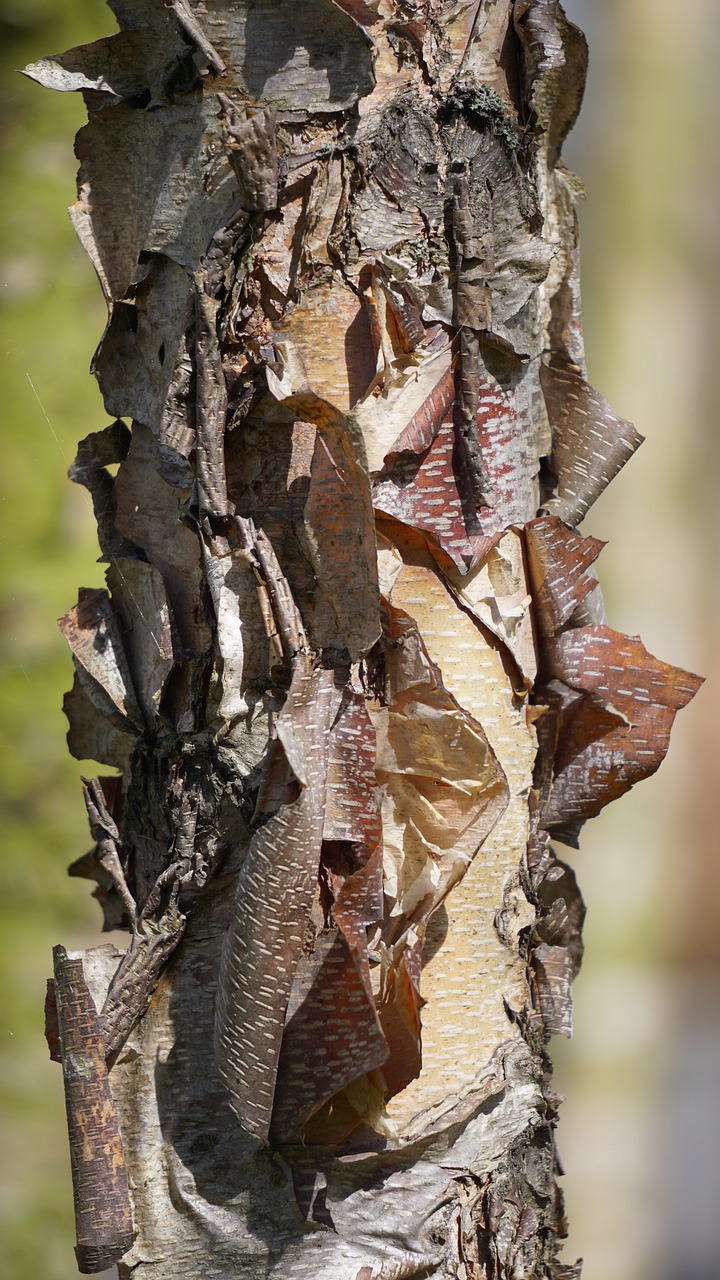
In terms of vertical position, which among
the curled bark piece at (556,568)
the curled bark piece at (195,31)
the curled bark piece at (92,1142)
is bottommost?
the curled bark piece at (92,1142)

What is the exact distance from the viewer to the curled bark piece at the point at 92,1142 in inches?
17.2

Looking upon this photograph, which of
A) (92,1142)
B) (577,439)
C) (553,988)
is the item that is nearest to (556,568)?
(577,439)

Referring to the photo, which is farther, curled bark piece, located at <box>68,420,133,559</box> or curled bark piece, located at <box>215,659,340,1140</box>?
curled bark piece, located at <box>68,420,133,559</box>

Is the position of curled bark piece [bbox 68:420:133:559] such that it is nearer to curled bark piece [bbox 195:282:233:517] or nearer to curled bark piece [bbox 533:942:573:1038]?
curled bark piece [bbox 195:282:233:517]

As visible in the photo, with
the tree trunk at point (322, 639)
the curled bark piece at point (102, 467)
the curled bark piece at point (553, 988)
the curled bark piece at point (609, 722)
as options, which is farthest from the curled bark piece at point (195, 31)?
the curled bark piece at point (553, 988)

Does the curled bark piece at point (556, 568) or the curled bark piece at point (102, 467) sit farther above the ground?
the curled bark piece at point (102, 467)

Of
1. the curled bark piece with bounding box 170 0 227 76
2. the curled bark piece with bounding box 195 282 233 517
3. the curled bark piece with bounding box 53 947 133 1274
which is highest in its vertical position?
the curled bark piece with bounding box 170 0 227 76

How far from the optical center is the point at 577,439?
55cm

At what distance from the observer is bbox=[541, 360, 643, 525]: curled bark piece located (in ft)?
1.79

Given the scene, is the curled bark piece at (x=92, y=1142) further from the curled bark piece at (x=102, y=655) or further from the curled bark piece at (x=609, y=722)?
the curled bark piece at (x=609, y=722)

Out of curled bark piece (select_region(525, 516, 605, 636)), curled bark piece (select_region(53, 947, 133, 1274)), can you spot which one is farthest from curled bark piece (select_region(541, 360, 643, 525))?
curled bark piece (select_region(53, 947, 133, 1274))

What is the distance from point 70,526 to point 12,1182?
62cm

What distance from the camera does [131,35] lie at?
18.3 inches

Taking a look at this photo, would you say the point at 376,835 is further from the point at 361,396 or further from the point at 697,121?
the point at 697,121
